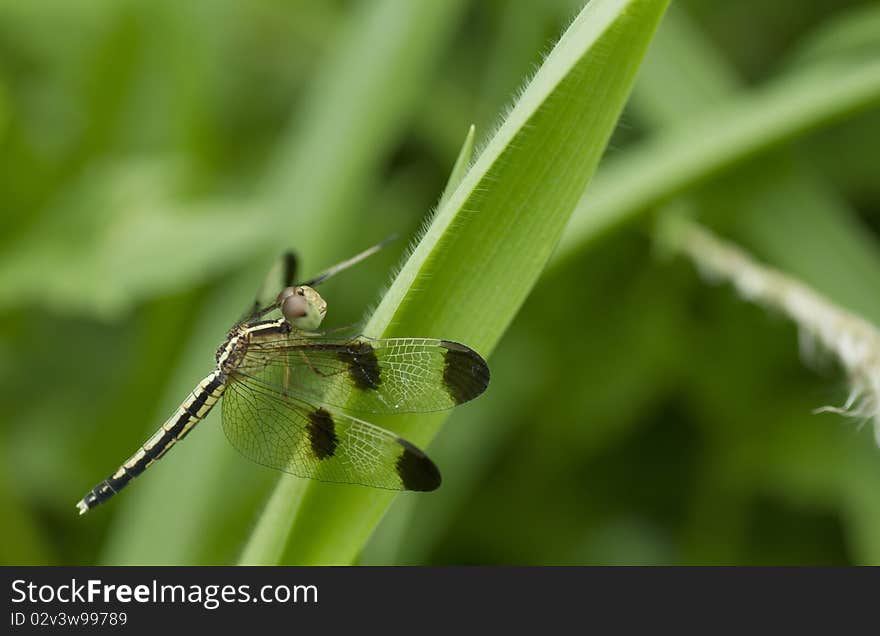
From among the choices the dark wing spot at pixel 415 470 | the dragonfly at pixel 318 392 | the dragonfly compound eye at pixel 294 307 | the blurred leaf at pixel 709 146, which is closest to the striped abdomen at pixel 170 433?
the dragonfly at pixel 318 392

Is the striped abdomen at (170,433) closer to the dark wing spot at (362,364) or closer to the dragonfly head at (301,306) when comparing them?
the dragonfly head at (301,306)

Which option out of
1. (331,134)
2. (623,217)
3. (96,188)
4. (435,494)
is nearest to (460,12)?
(331,134)

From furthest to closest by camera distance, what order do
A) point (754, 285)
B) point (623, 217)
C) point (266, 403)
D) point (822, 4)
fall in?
point (822, 4) → point (623, 217) → point (266, 403) → point (754, 285)

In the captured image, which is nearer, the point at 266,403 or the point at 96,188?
the point at 266,403

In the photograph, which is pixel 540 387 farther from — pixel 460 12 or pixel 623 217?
pixel 460 12

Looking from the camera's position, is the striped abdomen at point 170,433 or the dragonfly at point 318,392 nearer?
the dragonfly at point 318,392

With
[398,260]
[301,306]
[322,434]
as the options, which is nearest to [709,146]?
[398,260]

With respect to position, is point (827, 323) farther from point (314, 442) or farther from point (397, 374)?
point (314, 442)
